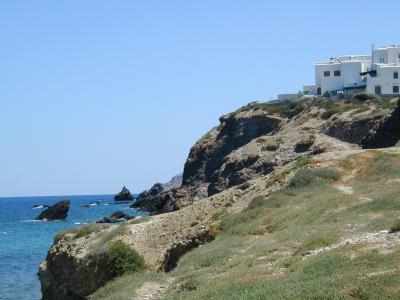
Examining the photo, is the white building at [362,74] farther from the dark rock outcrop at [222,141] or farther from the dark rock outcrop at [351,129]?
the dark rock outcrop at [351,129]

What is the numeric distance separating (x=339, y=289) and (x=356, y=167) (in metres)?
22.2

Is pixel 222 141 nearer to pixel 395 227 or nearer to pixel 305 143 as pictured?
pixel 305 143

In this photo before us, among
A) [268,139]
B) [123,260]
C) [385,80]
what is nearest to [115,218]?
[268,139]

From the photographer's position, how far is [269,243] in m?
24.2

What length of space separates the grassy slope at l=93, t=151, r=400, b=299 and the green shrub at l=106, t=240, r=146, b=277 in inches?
111

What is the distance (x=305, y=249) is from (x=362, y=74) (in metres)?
86.6

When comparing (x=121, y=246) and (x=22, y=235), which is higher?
(x=121, y=246)

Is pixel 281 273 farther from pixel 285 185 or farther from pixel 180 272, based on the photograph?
pixel 285 185

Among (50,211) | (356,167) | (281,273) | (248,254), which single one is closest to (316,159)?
(356,167)

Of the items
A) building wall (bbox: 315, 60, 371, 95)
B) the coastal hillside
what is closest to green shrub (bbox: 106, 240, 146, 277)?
the coastal hillside

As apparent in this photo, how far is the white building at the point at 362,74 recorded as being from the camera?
9856cm

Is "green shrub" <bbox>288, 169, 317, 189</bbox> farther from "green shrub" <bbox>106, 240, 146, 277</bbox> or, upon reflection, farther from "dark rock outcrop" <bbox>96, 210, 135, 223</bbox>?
"dark rock outcrop" <bbox>96, 210, 135, 223</bbox>

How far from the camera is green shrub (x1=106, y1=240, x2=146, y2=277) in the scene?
30.4 meters

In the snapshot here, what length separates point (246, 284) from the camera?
17734 mm
